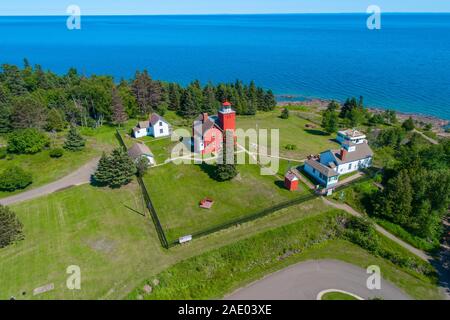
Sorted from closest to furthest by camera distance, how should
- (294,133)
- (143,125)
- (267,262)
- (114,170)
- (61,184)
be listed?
(267,262), (114,170), (61,184), (143,125), (294,133)

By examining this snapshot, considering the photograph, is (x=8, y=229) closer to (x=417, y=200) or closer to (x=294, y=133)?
(x=417, y=200)

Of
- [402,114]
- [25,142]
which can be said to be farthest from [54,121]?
[402,114]

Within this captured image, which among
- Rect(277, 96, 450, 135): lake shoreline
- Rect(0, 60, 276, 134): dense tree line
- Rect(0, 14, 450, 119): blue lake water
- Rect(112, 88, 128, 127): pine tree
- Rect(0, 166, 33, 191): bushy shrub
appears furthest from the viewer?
Rect(0, 14, 450, 119): blue lake water

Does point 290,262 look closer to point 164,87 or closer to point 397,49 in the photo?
point 164,87

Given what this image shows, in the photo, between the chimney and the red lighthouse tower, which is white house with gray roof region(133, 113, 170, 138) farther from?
the chimney

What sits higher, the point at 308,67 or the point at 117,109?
the point at 308,67

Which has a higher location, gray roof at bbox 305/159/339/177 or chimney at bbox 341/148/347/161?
chimney at bbox 341/148/347/161

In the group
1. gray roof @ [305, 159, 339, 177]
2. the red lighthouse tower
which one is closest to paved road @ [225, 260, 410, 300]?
gray roof @ [305, 159, 339, 177]

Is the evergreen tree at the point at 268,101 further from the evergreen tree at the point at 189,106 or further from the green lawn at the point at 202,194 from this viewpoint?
the green lawn at the point at 202,194
